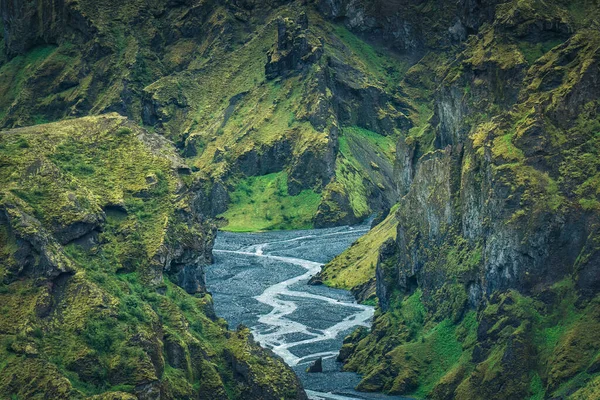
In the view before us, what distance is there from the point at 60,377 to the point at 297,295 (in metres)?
91.7

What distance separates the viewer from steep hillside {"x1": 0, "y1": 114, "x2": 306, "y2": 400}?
111688 mm

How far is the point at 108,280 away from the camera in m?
122

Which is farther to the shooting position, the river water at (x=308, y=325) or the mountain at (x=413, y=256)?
the river water at (x=308, y=325)

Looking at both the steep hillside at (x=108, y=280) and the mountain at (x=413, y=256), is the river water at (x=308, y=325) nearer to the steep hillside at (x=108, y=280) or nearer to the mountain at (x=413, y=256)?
the mountain at (x=413, y=256)

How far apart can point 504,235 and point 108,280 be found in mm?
31380

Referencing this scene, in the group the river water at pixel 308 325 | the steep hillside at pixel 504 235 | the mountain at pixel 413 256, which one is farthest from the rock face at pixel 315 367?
the steep hillside at pixel 504 235

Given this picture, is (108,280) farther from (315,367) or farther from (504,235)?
(504,235)

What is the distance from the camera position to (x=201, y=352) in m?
122

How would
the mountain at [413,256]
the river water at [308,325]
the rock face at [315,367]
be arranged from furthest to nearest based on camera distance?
the rock face at [315,367]
the river water at [308,325]
the mountain at [413,256]

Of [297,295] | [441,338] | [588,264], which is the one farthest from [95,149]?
[297,295]

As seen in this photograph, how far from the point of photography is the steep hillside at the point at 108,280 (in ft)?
366

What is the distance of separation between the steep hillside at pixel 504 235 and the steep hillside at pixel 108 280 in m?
16.2

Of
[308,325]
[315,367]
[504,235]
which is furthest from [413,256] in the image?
[308,325]

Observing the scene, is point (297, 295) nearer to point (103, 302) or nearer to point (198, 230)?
point (198, 230)
